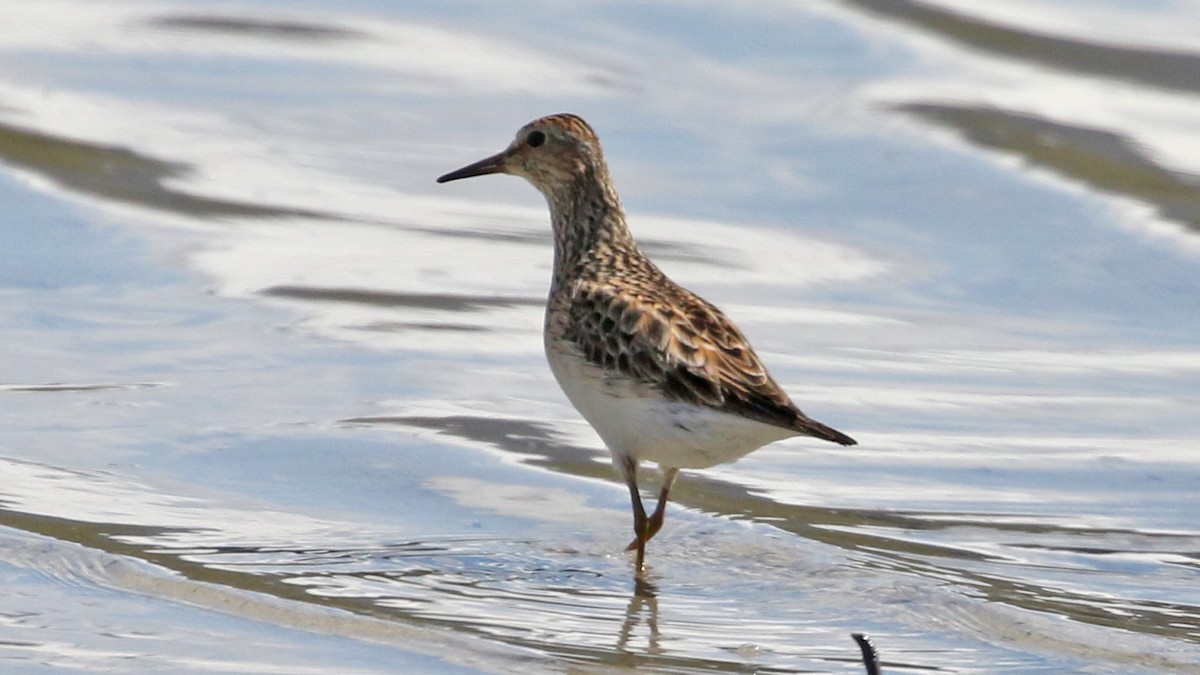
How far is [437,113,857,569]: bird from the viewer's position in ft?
20.9

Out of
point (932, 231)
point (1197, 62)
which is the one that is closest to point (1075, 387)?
point (932, 231)

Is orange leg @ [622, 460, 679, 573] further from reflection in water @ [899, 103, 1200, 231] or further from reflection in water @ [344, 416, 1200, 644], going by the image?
reflection in water @ [899, 103, 1200, 231]

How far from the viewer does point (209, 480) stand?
746 centimetres

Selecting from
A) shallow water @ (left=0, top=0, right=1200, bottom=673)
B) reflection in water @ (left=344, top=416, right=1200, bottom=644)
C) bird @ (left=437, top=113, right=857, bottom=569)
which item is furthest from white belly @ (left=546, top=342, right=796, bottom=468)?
reflection in water @ (left=344, top=416, right=1200, bottom=644)

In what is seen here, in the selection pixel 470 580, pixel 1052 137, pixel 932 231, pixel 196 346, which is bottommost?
pixel 470 580

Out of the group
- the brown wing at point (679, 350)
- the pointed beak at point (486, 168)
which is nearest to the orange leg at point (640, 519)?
the brown wing at point (679, 350)

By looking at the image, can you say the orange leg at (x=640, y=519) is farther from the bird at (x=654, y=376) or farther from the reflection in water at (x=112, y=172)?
the reflection in water at (x=112, y=172)

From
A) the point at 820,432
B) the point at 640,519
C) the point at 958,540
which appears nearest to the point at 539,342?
the point at 640,519

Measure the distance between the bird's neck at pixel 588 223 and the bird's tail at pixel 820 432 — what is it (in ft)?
5.03

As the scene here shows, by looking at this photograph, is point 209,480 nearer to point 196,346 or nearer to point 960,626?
point 196,346

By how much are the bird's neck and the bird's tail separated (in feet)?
5.03

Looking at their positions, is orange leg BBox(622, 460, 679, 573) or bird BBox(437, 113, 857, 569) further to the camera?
orange leg BBox(622, 460, 679, 573)

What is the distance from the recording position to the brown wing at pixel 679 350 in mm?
6328

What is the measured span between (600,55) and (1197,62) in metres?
3.72
